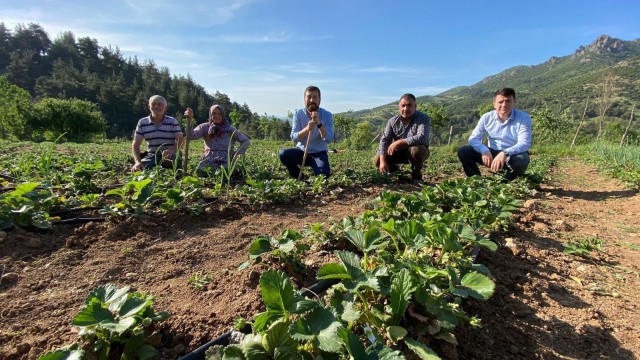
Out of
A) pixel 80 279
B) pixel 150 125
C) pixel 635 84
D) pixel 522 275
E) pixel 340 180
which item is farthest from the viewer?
pixel 635 84

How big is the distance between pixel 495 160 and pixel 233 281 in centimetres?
352

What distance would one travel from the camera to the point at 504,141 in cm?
429

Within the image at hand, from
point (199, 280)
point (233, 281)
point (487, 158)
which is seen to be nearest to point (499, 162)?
point (487, 158)

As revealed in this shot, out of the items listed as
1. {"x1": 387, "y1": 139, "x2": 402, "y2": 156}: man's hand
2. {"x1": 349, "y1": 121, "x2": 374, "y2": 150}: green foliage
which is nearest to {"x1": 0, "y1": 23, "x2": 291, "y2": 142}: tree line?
{"x1": 349, "y1": 121, "x2": 374, "y2": 150}: green foliage

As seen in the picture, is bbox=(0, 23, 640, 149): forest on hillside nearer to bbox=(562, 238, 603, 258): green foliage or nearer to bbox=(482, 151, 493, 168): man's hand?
bbox=(482, 151, 493, 168): man's hand

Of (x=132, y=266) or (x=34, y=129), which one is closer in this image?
(x=132, y=266)

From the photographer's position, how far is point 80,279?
1.64 meters

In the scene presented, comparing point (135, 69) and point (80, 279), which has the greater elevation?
point (135, 69)

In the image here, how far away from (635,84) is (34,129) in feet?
350

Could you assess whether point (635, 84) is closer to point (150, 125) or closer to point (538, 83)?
point (538, 83)

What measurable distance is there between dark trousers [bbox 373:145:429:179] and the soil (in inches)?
63.7

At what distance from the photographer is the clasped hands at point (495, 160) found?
12.7ft

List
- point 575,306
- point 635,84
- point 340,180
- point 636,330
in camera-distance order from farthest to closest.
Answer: point 635,84 < point 340,180 < point 575,306 < point 636,330

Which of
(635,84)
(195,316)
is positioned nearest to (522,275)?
(195,316)
